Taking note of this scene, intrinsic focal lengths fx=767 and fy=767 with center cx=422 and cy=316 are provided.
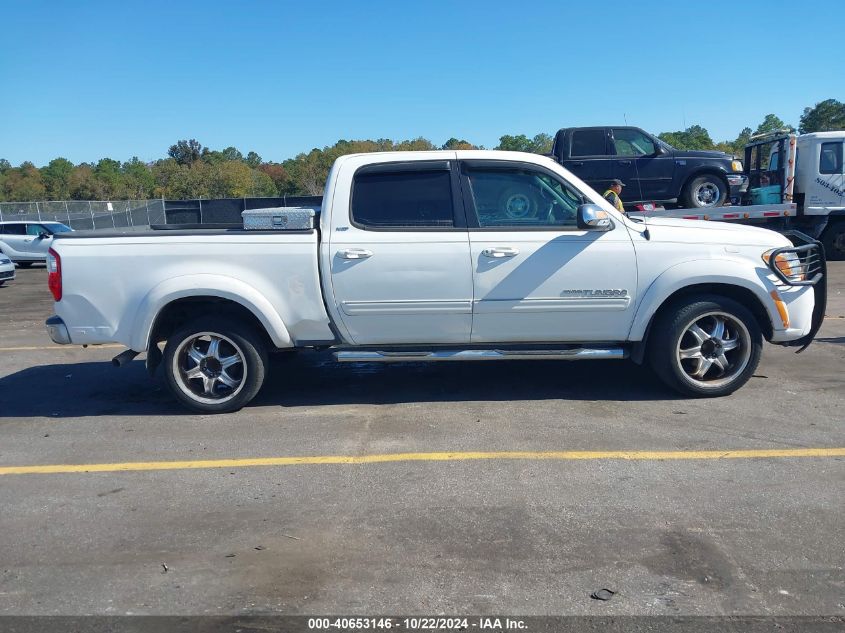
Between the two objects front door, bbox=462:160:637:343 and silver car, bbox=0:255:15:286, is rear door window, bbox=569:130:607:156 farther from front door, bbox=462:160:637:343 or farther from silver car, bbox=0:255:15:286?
silver car, bbox=0:255:15:286

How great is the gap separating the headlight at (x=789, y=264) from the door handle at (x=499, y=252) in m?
2.01

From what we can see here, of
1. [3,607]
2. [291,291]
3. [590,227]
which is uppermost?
[590,227]

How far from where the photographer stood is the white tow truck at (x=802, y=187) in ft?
48.7

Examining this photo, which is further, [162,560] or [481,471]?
[481,471]

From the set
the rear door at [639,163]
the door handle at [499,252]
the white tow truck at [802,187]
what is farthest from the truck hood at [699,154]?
the door handle at [499,252]

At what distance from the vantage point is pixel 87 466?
16.9 ft

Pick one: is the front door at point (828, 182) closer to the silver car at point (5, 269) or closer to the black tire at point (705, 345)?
the black tire at point (705, 345)

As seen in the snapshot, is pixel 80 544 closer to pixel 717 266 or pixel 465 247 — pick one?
pixel 465 247

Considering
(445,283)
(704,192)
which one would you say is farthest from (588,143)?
(445,283)

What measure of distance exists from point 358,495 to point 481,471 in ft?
2.66

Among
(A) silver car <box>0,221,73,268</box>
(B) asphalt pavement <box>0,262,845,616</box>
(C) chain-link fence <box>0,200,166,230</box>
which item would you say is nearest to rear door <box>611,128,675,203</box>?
(B) asphalt pavement <box>0,262,845,616</box>

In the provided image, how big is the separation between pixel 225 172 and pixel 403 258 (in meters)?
53.3

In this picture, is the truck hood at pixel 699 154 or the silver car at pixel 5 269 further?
the silver car at pixel 5 269

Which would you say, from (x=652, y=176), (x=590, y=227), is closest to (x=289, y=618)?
(x=590, y=227)
